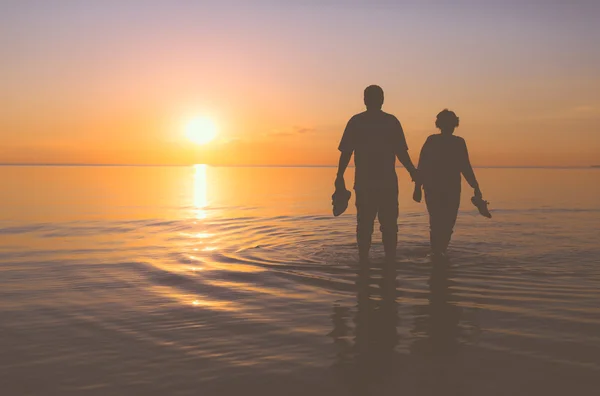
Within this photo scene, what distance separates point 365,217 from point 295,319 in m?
3.02

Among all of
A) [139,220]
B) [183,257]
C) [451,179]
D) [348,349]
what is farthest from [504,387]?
[139,220]

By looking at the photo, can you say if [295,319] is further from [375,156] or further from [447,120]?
[447,120]

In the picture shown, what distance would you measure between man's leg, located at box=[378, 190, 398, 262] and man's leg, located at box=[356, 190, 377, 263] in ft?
0.44

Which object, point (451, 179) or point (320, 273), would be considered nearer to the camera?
point (320, 273)

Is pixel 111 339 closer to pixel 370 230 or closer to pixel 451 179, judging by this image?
pixel 370 230

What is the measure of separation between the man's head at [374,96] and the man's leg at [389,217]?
1400 mm

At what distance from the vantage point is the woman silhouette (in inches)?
364

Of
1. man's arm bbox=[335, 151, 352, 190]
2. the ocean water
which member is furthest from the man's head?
the ocean water

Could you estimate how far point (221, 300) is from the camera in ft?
20.9

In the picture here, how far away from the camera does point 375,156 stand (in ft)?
26.4

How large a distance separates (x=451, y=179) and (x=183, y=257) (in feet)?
17.1

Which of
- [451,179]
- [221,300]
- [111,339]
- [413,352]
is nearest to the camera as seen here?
[413,352]

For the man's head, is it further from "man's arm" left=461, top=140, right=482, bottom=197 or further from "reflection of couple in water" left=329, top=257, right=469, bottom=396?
"reflection of couple in water" left=329, top=257, right=469, bottom=396

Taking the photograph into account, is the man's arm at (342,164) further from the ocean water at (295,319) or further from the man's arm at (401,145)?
the ocean water at (295,319)
